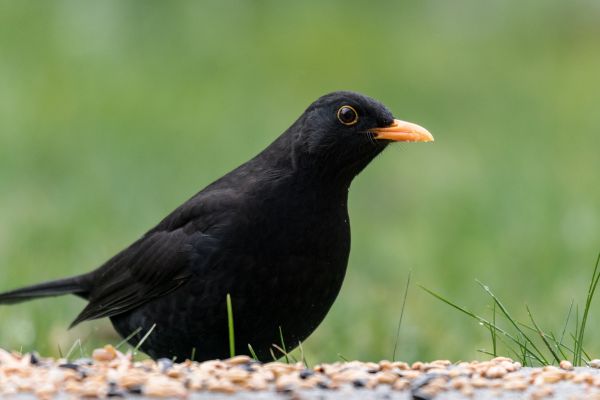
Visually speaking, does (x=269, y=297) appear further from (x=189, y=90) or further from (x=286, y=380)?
(x=189, y=90)

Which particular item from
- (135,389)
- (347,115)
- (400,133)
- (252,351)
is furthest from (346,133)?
(135,389)

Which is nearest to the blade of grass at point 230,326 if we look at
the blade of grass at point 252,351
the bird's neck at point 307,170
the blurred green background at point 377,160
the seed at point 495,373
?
the blade of grass at point 252,351

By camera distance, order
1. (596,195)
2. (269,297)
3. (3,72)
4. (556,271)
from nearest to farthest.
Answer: (269,297) < (556,271) < (596,195) < (3,72)

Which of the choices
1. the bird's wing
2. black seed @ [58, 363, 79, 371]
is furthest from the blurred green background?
black seed @ [58, 363, 79, 371]

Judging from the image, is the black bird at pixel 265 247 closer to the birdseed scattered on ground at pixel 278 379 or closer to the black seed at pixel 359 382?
the birdseed scattered on ground at pixel 278 379

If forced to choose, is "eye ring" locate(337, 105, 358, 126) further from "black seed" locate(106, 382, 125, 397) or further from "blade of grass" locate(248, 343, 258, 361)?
"black seed" locate(106, 382, 125, 397)

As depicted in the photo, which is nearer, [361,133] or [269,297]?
[269,297]

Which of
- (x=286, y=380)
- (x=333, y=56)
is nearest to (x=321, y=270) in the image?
(x=286, y=380)
